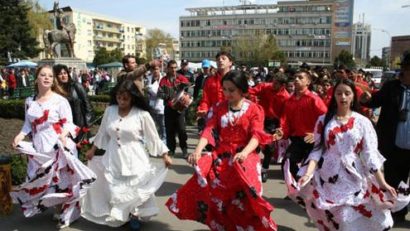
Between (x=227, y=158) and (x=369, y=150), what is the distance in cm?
127

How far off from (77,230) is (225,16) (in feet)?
370

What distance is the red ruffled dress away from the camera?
398 centimetres

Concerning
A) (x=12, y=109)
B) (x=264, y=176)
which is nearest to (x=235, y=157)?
(x=264, y=176)

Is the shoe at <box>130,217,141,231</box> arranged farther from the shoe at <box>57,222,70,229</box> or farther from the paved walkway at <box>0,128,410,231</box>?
the shoe at <box>57,222,70,229</box>

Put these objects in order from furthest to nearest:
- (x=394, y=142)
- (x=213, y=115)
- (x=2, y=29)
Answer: (x=2, y=29) → (x=394, y=142) → (x=213, y=115)

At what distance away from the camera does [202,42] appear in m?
117

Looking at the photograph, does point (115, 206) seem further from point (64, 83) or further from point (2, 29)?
point (2, 29)

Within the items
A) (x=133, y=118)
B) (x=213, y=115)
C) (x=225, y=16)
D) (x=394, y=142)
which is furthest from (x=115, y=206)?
(x=225, y=16)

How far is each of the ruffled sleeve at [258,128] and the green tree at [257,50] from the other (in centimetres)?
8254

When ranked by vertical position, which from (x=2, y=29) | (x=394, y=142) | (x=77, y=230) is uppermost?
(x=2, y=29)

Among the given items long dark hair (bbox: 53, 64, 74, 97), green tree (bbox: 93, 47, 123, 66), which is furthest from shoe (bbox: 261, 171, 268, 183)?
green tree (bbox: 93, 47, 123, 66)

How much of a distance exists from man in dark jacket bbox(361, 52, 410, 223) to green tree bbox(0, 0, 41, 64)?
139 ft

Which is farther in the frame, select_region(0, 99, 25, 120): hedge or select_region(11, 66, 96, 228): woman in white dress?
select_region(0, 99, 25, 120): hedge

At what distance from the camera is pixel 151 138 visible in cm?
472
